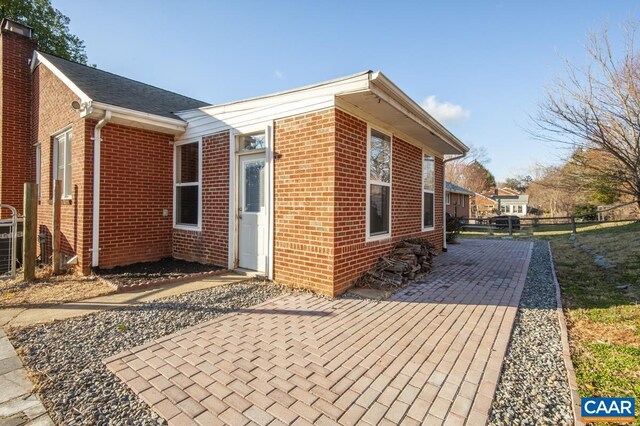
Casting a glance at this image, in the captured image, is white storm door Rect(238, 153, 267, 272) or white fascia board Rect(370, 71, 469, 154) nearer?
white fascia board Rect(370, 71, 469, 154)

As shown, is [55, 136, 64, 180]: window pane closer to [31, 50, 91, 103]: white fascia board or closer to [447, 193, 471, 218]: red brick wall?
[31, 50, 91, 103]: white fascia board

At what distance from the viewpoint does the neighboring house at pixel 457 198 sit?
23411 mm

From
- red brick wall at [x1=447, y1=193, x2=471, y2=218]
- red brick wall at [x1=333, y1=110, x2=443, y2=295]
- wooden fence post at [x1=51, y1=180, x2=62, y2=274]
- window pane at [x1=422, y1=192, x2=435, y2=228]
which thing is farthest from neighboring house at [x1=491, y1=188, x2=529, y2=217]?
wooden fence post at [x1=51, y1=180, x2=62, y2=274]

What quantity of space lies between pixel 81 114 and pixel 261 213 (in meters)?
3.70

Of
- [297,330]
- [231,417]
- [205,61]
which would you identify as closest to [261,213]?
[297,330]

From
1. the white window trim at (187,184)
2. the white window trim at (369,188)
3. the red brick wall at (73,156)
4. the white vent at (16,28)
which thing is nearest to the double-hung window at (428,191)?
the white window trim at (369,188)

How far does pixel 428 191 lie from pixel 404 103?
4.09 meters

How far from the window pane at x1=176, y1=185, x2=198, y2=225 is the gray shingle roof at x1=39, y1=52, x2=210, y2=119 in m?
1.66

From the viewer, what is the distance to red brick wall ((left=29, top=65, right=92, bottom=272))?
571 centimetres

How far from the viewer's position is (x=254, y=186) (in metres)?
5.89

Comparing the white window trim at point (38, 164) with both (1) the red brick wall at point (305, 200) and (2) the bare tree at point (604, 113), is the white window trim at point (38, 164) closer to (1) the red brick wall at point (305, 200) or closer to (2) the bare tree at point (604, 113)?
(1) the red brick wall at point (305, 200)

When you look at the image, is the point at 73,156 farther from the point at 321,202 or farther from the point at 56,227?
the point at 321,202

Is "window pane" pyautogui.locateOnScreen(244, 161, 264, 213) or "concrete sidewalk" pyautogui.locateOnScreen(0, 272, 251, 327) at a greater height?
"window pane" pyautogui.locateOnScreen(244, 161, 264, 213)

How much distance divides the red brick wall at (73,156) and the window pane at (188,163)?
1748 millimetres
